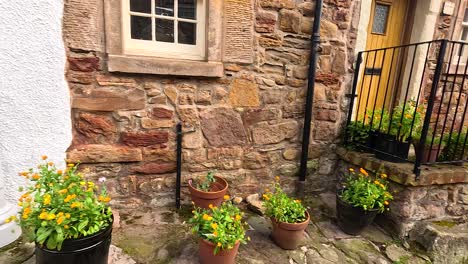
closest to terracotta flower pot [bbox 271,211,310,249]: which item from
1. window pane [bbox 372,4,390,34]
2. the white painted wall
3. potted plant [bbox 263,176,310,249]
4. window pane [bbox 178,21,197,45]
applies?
potted plant [bbox 263,176,310,249]

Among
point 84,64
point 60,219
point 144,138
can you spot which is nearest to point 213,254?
point 60,219

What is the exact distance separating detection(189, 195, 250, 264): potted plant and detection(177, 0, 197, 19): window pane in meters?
1.70

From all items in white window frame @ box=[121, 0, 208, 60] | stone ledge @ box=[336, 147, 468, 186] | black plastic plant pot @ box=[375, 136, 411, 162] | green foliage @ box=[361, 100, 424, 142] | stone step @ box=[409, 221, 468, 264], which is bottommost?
stone step @ box=[409, 221, 468, 264]

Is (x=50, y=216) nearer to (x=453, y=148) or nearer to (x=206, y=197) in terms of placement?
(x=206, y=197)

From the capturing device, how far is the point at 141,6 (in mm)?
2391

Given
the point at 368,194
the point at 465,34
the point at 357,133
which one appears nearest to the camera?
the point at 368,194

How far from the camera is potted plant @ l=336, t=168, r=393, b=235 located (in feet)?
8.11

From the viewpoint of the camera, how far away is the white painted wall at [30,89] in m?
2.00

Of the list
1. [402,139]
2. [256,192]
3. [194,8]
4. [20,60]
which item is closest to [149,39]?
[194,8]

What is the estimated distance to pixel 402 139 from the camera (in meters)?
2.71

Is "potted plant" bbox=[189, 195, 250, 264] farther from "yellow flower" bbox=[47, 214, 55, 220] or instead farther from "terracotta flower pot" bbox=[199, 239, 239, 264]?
"yellow flower" bbox=[47, 214, 55, 220]

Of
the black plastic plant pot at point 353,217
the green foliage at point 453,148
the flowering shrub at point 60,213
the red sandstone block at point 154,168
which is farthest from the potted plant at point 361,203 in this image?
the flowering shrub at point 60,213

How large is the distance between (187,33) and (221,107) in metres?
0.74

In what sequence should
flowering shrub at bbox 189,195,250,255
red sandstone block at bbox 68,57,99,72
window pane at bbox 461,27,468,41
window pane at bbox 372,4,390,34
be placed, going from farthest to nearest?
1. window pane at bbox 461,27,468,41
2. window pane at bbox 372,4,390,34
3. red sandstone block at bbox 68,57,99,72
4. flowering shrub at bbox 189,195,250,255
